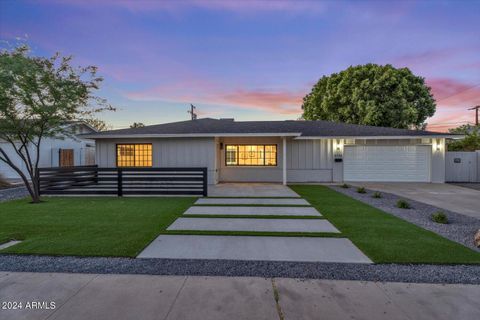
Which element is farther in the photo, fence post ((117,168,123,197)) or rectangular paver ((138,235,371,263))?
fence post ((117,168,123,197))

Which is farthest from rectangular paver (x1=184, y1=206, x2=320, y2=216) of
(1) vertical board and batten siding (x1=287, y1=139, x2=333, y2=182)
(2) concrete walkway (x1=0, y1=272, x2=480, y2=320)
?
(1) vertical board and batten siding (x1=287, y1=139, x2=333, y2=182)

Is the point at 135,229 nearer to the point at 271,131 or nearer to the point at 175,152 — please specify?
the point at 175,152

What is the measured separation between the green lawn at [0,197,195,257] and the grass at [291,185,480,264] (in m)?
3.61

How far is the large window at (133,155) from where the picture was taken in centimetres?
1188

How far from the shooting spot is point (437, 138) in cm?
1166

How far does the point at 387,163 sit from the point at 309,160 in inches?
155

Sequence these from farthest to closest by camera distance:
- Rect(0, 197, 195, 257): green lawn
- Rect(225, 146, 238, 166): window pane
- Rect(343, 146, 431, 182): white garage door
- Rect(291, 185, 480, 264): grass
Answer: Rect(225, 146, 238, 166): window pane
Rect(343, 146, 431, 182): white garage door
Rect(0, 197, 195, 257): green lawn
Rect(291, 185, 480, 264): grass

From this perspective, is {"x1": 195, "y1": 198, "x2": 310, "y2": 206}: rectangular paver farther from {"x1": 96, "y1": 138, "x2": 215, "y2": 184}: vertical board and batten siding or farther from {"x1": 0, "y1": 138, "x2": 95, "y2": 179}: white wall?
{"x1": 0, "y1": 138, "x2": 95, "y2": 179}: white wall

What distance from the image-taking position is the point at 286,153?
1230 centimetres

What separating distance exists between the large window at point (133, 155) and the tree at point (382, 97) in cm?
1746

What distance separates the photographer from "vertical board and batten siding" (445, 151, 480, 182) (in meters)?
12.3

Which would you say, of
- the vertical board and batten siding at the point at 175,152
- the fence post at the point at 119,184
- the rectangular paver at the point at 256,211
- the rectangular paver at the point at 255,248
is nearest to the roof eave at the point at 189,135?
the vertical board and batten siding at the point at 175,152

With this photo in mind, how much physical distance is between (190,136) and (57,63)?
17.4 ft

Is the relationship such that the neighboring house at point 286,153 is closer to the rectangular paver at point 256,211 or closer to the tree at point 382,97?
the rectangular paver at point 256,211
